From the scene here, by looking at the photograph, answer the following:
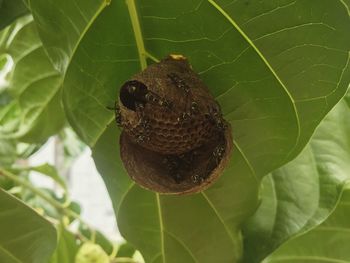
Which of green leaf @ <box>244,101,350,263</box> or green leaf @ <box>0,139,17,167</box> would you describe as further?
green leaf @ <box>0,139,17,167</box>

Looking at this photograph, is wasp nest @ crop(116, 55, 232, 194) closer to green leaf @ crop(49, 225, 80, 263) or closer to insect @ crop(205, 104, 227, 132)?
insect @ crop(205, 104, 227, 132)

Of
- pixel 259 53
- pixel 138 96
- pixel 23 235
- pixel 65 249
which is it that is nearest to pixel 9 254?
pixel 23 235

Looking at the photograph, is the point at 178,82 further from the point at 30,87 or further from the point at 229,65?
the point at 30,87

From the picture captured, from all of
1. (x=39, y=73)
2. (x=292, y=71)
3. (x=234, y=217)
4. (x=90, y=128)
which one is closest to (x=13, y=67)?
(x=39, y=73)

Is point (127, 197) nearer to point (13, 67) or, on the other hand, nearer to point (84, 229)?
point (13, 67)

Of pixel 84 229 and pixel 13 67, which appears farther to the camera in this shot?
pixel 84 229

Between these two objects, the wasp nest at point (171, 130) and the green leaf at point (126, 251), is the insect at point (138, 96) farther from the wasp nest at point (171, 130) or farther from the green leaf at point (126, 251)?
the green leaf at point (126, 251)

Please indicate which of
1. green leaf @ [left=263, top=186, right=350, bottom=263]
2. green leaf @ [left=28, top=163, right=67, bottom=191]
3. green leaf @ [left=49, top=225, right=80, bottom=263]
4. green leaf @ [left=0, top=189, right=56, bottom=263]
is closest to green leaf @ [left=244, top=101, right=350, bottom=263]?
green leaf @ [left=263, top=186, right=350, bottom=263]
